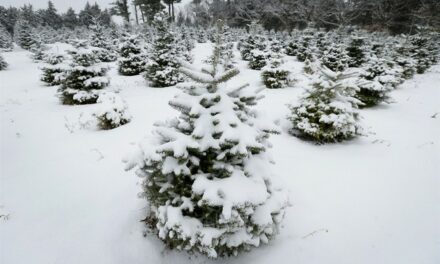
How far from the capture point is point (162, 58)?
10.7 metres

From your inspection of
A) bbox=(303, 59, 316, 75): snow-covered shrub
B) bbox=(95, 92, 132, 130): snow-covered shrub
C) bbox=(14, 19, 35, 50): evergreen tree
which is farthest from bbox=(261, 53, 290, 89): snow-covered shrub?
bbox=(14, 19, 35, 50): evergreen tree

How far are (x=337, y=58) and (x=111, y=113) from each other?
1281cm

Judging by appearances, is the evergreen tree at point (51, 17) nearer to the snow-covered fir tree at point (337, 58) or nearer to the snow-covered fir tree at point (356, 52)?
the snow-covered fir tree at point (337, 58)

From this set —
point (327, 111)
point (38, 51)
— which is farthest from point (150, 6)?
point (327, 111)

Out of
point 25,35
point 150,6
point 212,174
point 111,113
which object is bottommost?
point 111,113

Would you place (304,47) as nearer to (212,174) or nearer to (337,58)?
(337,58)

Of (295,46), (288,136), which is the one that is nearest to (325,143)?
(288,136)

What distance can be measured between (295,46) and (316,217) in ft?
63.7

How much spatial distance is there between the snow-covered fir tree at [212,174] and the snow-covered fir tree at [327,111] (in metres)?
3.25

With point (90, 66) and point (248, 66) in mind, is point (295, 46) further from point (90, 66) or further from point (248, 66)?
point (90, 66)

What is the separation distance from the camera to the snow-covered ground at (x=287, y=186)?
9.67ft

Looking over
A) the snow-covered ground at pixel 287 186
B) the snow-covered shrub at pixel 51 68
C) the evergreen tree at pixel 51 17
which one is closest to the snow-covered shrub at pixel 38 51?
the snow-covered shrub at pixel 51 68

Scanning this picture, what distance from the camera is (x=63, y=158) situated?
5.13 m

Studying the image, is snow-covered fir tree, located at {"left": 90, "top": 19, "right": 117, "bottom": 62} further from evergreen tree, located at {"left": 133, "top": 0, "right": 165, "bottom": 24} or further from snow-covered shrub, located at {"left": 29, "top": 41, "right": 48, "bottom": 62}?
evergreen tree, located at {"left": 133, "top": 0, "right": 165, "bottom": 24}
